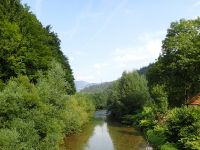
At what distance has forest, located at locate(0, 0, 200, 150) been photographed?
33094mm

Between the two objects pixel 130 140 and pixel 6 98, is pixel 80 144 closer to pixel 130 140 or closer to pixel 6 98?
pixel 130 140

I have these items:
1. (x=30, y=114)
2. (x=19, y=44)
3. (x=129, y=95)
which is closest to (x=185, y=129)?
(x=30, y=114)

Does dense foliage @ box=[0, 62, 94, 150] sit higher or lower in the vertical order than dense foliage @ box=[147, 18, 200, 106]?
lower

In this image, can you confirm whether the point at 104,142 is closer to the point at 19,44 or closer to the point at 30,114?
the point at 19,44

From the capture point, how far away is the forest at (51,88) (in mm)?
33094

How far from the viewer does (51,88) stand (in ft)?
134

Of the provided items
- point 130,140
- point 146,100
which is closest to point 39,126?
point 130,140

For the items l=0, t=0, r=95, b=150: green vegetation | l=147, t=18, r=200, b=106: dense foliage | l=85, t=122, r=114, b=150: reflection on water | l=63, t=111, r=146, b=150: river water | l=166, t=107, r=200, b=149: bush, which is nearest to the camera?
l=0, t=0, r=95, b=150: green vegetation

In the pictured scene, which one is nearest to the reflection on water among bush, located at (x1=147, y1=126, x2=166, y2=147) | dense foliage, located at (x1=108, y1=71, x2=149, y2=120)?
bush, located at (x1=147, y1=126, x2=166, y2=147)

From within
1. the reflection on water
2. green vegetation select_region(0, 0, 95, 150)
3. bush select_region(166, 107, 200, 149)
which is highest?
green vegetation select_region(0, 0, 95, 150)

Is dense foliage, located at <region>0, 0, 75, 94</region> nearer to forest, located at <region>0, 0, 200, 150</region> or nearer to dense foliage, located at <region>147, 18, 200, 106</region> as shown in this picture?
forest, located at <region>0, 0, 200, 150</region>

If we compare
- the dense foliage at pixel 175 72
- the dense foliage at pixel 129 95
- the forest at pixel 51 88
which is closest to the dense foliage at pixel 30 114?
the forest at pixel 51 88

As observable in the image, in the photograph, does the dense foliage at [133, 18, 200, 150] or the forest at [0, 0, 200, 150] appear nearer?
the forest at [0, 0, 200, 150]

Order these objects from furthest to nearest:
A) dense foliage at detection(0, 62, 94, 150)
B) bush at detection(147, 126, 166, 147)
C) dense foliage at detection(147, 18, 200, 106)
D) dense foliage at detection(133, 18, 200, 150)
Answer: dense foliage at detection(147, 18, 200, 106) < dense foliage at detection(133, 18, 200, 150) < bush at detection(147, 126, 166, 147) < dense foliage at detection(0, 62, 94, 150)
